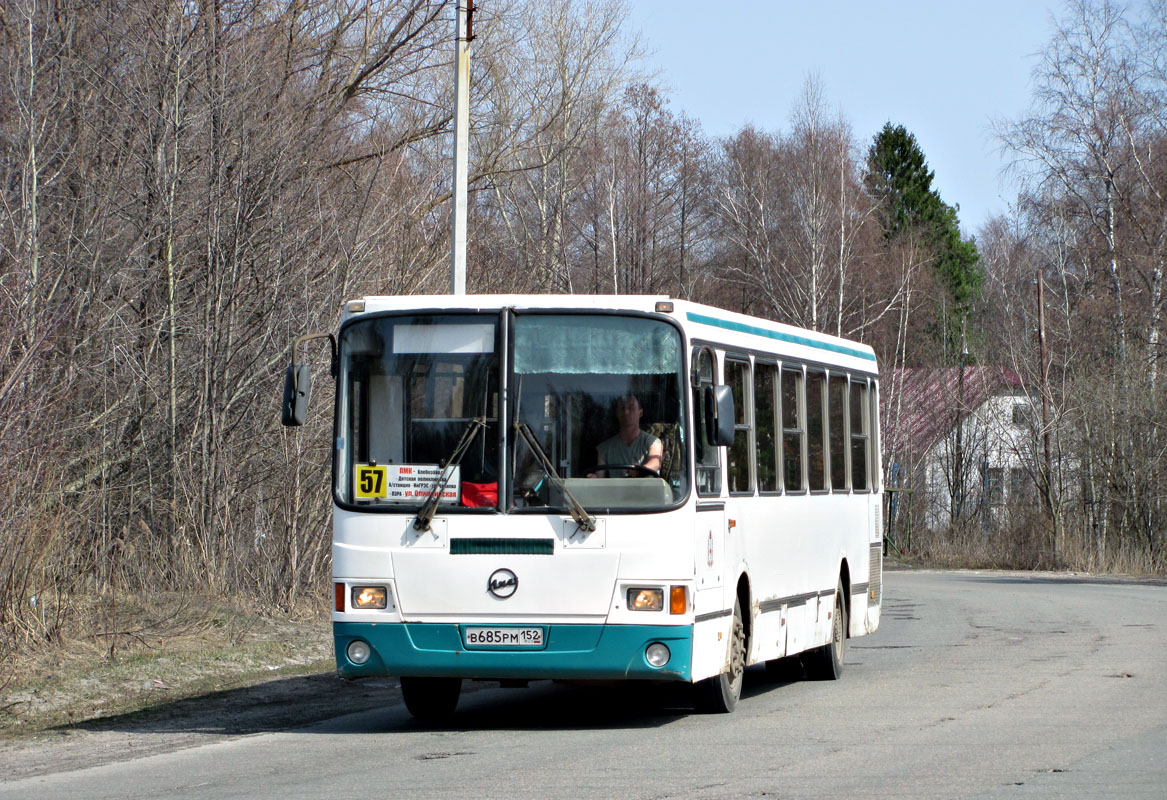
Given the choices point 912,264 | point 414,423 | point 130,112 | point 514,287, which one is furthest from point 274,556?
point 912,264

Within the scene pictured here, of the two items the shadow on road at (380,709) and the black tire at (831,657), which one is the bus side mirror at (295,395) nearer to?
the shadow on road at (380,709)

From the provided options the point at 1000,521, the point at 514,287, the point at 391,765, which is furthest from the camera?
the point at 1000,521

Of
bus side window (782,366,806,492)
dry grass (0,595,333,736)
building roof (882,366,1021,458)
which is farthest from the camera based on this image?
building roof (882,366,1021,458)

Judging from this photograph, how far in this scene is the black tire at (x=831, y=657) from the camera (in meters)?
15.0

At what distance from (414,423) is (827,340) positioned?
204 inches

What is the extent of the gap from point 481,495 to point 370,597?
3.17 ft

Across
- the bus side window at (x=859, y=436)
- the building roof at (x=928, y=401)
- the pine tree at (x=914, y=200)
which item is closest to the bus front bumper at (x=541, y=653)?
the bus side window at (x=859, y=436)

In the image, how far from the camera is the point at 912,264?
58.2 meters

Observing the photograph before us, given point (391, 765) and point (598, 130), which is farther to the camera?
point (598, 130)

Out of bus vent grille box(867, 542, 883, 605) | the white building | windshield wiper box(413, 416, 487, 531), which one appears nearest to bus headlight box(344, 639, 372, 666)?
windshield wiper box(413, 416, 487, 531)

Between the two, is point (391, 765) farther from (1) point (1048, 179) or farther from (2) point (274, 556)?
(1) point (1048, 179)

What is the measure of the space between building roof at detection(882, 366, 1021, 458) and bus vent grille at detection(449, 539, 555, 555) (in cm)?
4259

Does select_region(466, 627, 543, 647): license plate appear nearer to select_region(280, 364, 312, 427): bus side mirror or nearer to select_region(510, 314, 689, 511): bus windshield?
select_region(510, 314, 689, 511): bus windshield

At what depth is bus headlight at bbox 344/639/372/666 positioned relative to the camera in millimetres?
10977
